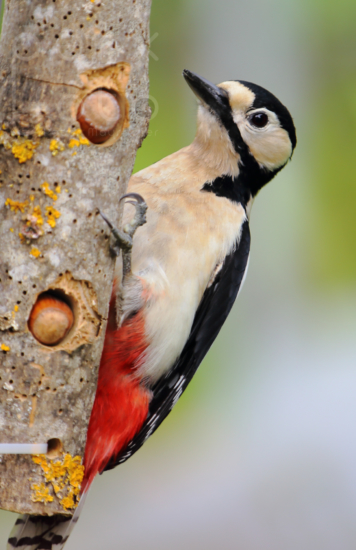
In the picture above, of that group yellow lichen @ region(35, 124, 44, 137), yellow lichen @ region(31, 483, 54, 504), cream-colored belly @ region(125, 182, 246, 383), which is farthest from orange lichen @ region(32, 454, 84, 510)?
yellow lichen @ region(35, 124, 44, 137)

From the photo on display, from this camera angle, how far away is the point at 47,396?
1579 millimetres

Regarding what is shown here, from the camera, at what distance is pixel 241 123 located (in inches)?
101

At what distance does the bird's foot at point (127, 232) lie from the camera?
166cm

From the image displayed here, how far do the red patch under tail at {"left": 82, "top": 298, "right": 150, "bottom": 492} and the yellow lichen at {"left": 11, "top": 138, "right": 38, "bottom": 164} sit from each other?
0.71 metres

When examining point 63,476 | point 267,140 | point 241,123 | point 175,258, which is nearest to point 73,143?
point 175,258

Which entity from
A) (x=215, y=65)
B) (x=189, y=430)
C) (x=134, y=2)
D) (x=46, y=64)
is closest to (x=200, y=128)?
(x=134, y=2)

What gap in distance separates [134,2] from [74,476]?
133cm

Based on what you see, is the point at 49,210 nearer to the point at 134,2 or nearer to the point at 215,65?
the point at 134,2

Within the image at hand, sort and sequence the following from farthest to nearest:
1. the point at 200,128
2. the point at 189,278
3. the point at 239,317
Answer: the point at 239,317, the point at 200,128, the point at 189,278

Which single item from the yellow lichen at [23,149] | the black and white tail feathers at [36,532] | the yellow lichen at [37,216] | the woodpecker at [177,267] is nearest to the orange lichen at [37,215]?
the yellow lichen at [37,216]

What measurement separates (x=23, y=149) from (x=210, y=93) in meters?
1.19

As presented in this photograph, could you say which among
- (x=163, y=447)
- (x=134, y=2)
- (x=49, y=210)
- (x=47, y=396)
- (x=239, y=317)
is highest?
(x=134, y=2)

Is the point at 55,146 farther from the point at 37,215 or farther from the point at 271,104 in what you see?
Result: the point at 271,104

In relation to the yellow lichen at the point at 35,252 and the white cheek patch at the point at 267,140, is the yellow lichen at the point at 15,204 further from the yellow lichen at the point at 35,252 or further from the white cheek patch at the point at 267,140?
the white cheek patch at the point at 267,140
